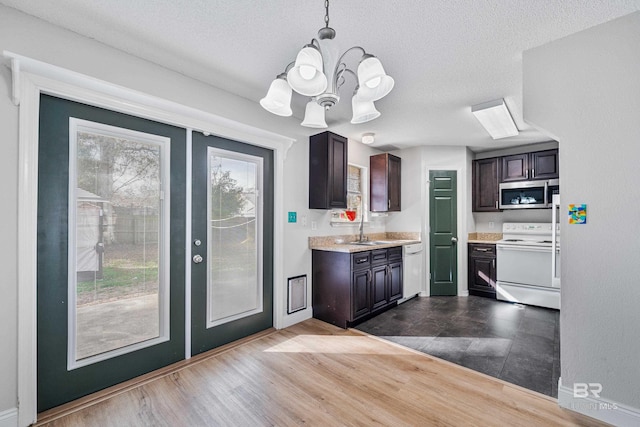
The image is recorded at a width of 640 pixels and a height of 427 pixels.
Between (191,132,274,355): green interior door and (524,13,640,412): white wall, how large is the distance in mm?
2541

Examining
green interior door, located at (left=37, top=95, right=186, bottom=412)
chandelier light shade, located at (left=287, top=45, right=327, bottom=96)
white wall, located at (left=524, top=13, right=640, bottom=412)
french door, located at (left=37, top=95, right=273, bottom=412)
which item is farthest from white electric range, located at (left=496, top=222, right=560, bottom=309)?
green interior door, located at (left=37, top=95, right=186, bottom=412)

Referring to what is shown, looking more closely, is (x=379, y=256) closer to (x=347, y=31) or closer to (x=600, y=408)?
(x=600, y=408)

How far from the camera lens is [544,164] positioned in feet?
14.1

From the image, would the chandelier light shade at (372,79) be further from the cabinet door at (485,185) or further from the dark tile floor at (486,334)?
the cabinet door at (485,185)

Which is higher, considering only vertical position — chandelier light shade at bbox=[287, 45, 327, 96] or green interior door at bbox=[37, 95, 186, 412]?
chandelier light shade at bbox=[287, 45, 327, 96]

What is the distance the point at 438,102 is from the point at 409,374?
2623mm

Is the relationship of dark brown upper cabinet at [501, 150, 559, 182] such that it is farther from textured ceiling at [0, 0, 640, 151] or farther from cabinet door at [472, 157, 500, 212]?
textured ceiling at [0, 0, 640, 151]

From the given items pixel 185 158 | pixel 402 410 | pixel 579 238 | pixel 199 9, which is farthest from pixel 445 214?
pixel 199 9

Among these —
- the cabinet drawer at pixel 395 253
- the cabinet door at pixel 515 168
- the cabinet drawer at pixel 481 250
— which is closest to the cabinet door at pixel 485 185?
the cabinet door at pixel 515 168

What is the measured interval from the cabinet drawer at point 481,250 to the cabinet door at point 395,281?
4.88 feet

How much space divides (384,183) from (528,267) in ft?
7.80

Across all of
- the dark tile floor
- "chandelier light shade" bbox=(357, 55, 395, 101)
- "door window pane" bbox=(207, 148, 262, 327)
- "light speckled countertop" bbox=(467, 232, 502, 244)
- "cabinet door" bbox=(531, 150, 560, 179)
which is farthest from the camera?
"light speckled countertop" bbox=(467, 232, 502, 244)

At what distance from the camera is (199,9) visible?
167cm

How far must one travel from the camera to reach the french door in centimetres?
187
